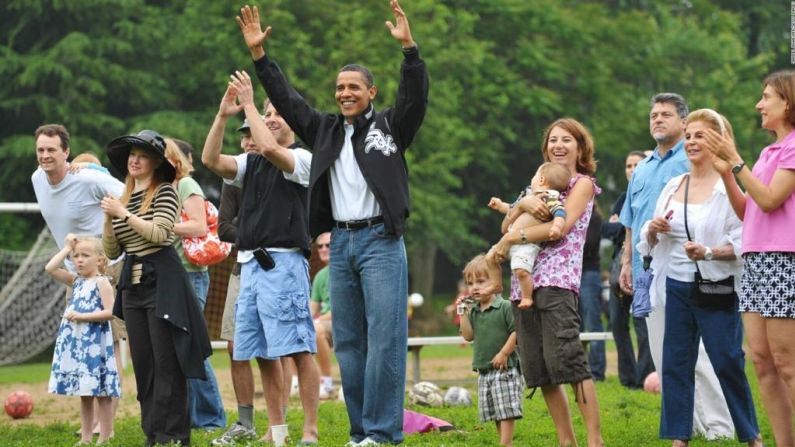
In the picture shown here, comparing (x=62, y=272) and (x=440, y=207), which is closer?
(x=62, y=272)

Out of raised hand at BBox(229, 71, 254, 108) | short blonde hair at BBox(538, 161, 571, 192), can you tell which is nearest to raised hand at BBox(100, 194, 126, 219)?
raised hand at BBox(229, 71, 254, 108)

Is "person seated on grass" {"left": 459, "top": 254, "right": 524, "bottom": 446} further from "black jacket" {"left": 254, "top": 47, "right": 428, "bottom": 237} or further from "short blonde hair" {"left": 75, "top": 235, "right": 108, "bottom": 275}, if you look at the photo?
"short blonde hair" {"left": 75, "top": 235, "right": 108, "bottom": 275}

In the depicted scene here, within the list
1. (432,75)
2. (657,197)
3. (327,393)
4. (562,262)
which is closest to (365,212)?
(562,262)

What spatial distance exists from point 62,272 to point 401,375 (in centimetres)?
336

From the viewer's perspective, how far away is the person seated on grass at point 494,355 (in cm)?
920

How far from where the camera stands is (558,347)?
7.92 metres

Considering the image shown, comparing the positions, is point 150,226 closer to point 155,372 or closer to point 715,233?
point 155,372

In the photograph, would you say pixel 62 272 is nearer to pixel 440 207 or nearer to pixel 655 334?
pixel 655 334

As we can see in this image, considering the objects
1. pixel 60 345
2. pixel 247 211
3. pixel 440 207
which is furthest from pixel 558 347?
pixel 440 207

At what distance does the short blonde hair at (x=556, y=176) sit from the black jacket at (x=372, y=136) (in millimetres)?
832

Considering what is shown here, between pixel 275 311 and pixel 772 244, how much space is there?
3.31 meters

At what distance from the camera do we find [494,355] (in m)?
9.31

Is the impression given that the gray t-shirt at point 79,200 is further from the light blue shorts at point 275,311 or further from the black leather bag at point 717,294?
the black leather bag at point 717,294

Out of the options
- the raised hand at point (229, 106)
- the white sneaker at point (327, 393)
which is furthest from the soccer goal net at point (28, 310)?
the raised hand at point (229, 106)
